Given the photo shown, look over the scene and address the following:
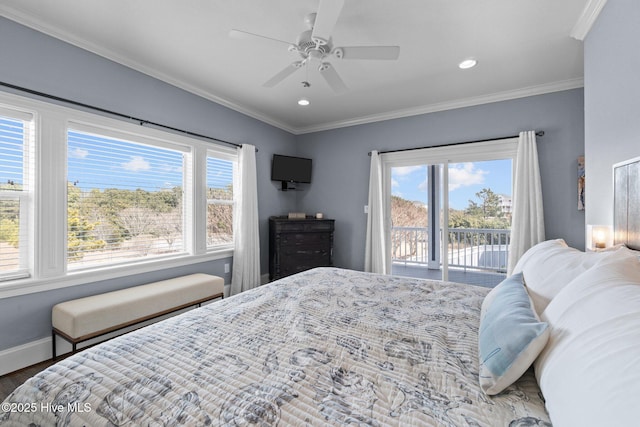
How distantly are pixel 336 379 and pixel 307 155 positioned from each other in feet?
14.3

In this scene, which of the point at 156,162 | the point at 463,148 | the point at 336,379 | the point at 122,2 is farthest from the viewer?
the point at 463,148

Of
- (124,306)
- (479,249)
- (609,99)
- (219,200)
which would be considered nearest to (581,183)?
(479,249)

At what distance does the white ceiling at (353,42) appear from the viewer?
6.61ft

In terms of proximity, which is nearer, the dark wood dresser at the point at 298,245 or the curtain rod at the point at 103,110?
the curtain rod at the point at 103,110

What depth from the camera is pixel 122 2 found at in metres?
1.97

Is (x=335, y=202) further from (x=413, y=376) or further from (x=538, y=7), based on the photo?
(x=413, y=376)

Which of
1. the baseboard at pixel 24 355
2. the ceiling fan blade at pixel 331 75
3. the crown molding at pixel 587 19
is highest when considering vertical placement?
the crown molding at pixel 587 19

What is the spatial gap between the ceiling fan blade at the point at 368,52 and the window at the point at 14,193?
2.48m

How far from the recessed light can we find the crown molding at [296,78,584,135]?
0.91m

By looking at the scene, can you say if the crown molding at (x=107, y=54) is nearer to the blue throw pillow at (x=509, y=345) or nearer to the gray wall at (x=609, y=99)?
the blue throw pillow at (x=509, y=345)

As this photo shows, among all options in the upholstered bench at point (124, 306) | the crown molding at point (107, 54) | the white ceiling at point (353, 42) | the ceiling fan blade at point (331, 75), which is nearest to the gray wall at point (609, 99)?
the white ceiling at point (353, 42)

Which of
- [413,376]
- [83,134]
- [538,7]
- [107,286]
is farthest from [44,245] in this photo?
[538,7]

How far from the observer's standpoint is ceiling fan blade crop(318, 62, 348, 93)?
7.28ft

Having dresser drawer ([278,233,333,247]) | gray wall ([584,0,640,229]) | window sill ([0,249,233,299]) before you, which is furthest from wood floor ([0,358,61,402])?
gray wall ([584,0,640,229])
